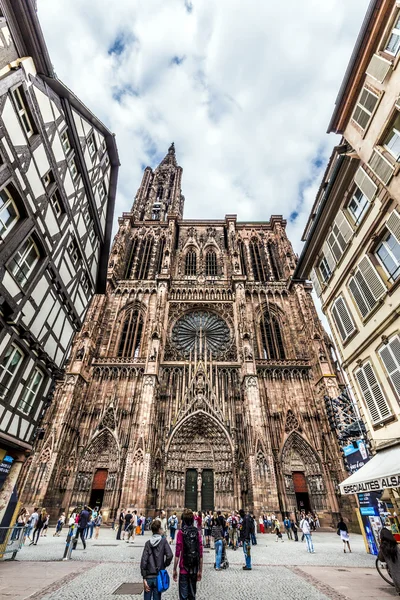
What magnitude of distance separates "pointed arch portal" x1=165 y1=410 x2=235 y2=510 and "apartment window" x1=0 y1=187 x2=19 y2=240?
16046 millimetres

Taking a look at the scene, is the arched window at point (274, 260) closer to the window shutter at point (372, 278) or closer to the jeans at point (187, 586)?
the window shutter at point (372, 278)

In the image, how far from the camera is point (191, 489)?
736 inches

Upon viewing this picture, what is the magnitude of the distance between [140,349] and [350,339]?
1805cm

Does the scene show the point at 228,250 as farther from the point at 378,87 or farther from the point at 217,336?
the point at 378,87

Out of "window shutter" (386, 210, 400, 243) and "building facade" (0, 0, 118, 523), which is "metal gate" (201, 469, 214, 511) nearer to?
"building facade" (0, 0, 118, 523)

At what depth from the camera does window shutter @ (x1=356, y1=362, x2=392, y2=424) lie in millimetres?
7777

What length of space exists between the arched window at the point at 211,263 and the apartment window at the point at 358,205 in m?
21.5

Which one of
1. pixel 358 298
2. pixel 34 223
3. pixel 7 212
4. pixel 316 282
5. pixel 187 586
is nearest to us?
pixel 187 586

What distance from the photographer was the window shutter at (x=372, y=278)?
7.75 metres

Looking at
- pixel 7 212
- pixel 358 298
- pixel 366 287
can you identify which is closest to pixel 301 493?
pixel 358 298

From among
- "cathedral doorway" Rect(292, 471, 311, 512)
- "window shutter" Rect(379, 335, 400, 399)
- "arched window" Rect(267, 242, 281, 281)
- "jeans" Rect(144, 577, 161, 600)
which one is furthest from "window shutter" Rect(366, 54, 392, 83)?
"arched window" Rect(267, 242, 281, 281)

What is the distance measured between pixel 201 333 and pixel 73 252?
14.7 metres

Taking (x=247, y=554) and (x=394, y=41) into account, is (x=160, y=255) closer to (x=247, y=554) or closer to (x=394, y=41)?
(x=394, y=41)

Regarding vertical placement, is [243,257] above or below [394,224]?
above
